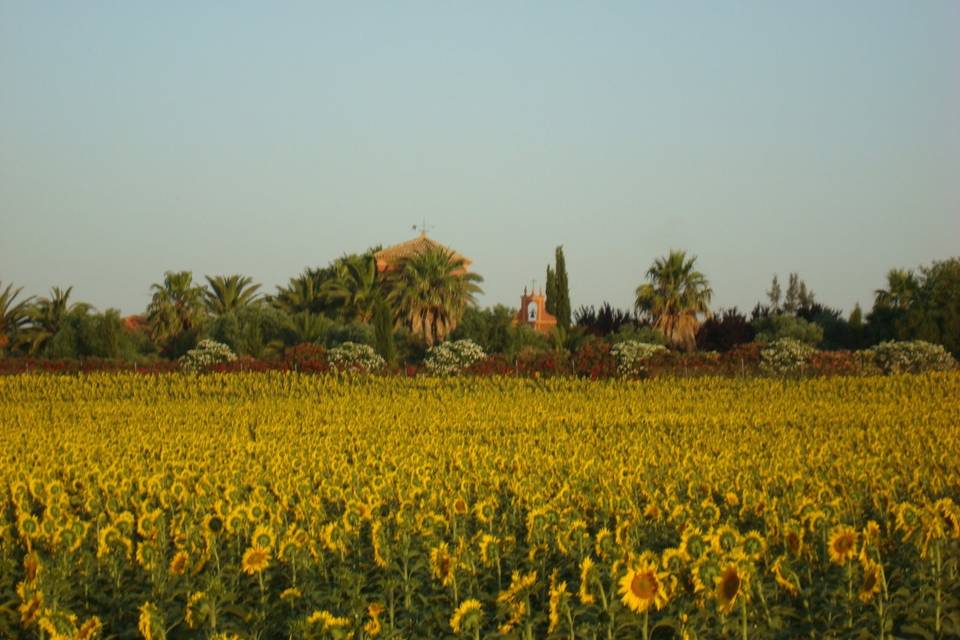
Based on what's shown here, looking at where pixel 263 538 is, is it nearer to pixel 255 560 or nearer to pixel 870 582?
pixel 255 560

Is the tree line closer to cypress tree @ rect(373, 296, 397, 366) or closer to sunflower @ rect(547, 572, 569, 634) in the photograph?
cypress tree @ rect(373, 296, 397, 366)

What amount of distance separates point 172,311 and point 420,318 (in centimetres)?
1248

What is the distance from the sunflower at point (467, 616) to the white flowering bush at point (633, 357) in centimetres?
3014

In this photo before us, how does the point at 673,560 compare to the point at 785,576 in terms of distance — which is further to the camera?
the point at 785,576

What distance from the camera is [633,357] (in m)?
37.5

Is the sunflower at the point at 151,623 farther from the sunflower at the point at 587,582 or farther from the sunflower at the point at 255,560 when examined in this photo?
the sunflower at the point at 587,582

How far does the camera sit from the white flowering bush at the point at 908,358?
122 feet

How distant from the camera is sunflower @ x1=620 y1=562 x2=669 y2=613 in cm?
655

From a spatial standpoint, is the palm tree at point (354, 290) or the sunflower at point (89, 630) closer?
the sunflower at point (89, 630)

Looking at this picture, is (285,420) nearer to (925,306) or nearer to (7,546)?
(7,546)

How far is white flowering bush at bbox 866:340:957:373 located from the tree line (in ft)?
26.4

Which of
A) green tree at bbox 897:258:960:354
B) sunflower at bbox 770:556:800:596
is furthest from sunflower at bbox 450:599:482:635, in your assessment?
green tree at bbox 897:258:960:354

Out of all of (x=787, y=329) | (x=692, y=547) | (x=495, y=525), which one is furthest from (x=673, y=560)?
(x=787, y=329)

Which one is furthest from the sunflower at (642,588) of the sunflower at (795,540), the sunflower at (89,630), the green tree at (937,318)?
the green tree at (937,318)
